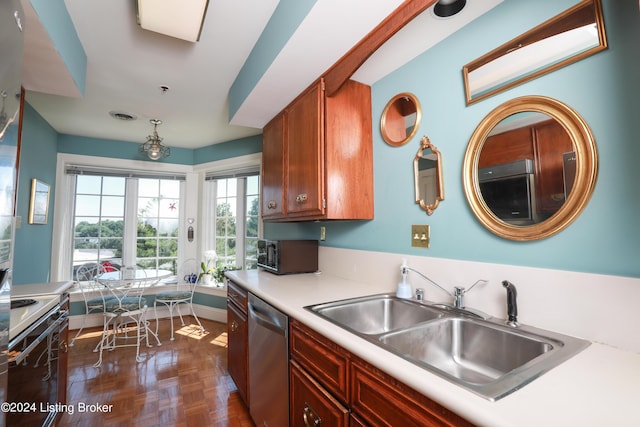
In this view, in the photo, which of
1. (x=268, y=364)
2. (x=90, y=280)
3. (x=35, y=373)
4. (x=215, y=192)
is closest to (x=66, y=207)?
(x=90, y=280)

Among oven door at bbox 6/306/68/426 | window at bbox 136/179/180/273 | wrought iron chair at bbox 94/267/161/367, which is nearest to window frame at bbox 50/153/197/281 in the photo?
window at bbox 136/179/180/273

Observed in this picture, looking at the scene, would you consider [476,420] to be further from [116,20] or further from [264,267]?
[116,20]

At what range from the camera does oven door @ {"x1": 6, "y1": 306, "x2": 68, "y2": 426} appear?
45.9 inches

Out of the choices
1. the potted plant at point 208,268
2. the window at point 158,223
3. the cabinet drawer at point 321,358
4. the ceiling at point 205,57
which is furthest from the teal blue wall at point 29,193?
the cabinet drawer at point 321,358

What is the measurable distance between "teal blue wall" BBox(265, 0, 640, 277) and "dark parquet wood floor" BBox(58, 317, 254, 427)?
1.56m

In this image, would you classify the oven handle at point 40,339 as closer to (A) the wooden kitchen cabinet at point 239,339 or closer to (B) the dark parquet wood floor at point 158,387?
(B) the dark parquet wood floor at point 158,387

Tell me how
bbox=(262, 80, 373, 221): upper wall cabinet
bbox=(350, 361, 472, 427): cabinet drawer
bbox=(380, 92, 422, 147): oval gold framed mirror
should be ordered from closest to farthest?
bbox=(350, 361, 472, 427): cabinet drawer → bbox=(380, 92, 422, 147): oval gold framed mirror → bbox=(262, 80, 373, 221): upper wall cabinet

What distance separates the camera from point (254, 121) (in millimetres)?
2451

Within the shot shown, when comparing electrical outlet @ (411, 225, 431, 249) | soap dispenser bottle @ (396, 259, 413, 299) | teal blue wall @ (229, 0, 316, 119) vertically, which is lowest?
soap dispenser bottle @ (396, 259, 413, 299)

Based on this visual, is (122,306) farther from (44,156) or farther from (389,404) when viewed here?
(389,404)

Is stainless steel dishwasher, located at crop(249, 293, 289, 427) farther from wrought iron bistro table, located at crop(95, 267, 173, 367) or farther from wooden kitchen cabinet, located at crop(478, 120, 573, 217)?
wrought iron bistro table, located at crop(95, 267, 173, 367)

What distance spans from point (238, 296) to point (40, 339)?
3.35 feet

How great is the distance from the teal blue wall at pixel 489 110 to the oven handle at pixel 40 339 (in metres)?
1.74

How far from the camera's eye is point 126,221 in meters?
3.79
